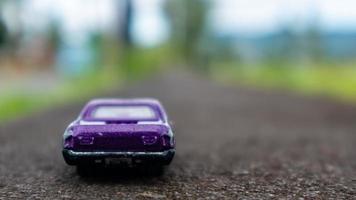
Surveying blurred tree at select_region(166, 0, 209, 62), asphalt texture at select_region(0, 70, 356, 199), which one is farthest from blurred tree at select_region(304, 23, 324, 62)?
blurred tree at select_region(166, 0, 209, 62)

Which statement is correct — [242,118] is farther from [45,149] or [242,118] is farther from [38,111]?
[45,149]

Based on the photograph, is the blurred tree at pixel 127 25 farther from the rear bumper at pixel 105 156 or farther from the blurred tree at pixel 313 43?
the rear bumper at pixel 105 156

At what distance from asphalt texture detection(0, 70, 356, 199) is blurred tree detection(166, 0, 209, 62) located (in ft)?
208

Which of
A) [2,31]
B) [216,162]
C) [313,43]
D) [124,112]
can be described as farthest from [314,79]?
[124,112]

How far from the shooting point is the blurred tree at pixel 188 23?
8406 cm

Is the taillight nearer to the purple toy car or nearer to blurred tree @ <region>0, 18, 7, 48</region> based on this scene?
the purple toy car

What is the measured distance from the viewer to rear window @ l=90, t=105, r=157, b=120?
927cm

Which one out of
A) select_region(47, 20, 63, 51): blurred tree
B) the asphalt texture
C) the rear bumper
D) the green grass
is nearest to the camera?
the rear bumper

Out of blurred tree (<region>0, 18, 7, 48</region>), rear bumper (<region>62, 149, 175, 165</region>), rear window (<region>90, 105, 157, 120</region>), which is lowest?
rear bumper (<region>62, 149, 175, 165</region>)

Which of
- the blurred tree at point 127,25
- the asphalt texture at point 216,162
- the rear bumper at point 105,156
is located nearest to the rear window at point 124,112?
the asphalt texture at point 216,162

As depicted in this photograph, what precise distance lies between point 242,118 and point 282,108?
173 inches

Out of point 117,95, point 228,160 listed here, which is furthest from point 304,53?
point 228,160

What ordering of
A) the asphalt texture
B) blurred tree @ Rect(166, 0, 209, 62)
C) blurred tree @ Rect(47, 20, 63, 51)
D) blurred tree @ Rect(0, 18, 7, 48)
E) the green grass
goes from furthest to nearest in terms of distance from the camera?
blurred tree @ Rect(166, 0, 209, 62) → blurred tree @ Rect(47, 20, 63, 51) → the green grass → blurred tree @ Rect(0, 18, 7, 48) → the asphalt texture

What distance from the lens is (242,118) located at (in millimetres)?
20281
